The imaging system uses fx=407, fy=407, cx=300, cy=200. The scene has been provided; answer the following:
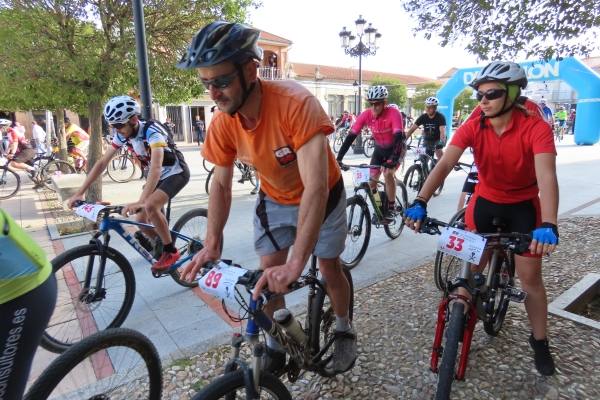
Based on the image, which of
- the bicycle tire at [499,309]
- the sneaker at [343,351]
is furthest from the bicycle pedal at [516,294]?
the sneaker at [343,351]

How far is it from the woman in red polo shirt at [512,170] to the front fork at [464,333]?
0.49 metres

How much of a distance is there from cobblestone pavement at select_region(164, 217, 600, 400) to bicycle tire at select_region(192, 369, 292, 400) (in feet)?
2.69

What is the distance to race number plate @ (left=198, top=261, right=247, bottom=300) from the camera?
163cm

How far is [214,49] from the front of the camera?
1.71 meters

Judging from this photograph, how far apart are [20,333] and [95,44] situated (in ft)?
17.9

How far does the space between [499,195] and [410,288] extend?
1.65 metres

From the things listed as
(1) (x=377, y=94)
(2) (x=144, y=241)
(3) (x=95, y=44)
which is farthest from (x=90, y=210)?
(1) (x=377, y=94)

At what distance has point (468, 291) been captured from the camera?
2.34 meters

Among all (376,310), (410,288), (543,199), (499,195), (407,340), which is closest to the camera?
(543,199)

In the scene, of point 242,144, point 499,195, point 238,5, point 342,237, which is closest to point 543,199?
point 499,195

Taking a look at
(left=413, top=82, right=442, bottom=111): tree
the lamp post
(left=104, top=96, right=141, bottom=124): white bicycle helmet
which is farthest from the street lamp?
(left=413, top=82, right=442, bottom=111): tree

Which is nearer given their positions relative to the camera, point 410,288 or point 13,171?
point 410,288

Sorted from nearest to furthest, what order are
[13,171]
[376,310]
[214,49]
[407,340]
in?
[214,49]
[407,340]
[376,310]
[13,171]

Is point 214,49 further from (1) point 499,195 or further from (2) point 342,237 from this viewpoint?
(1) point 499,195
